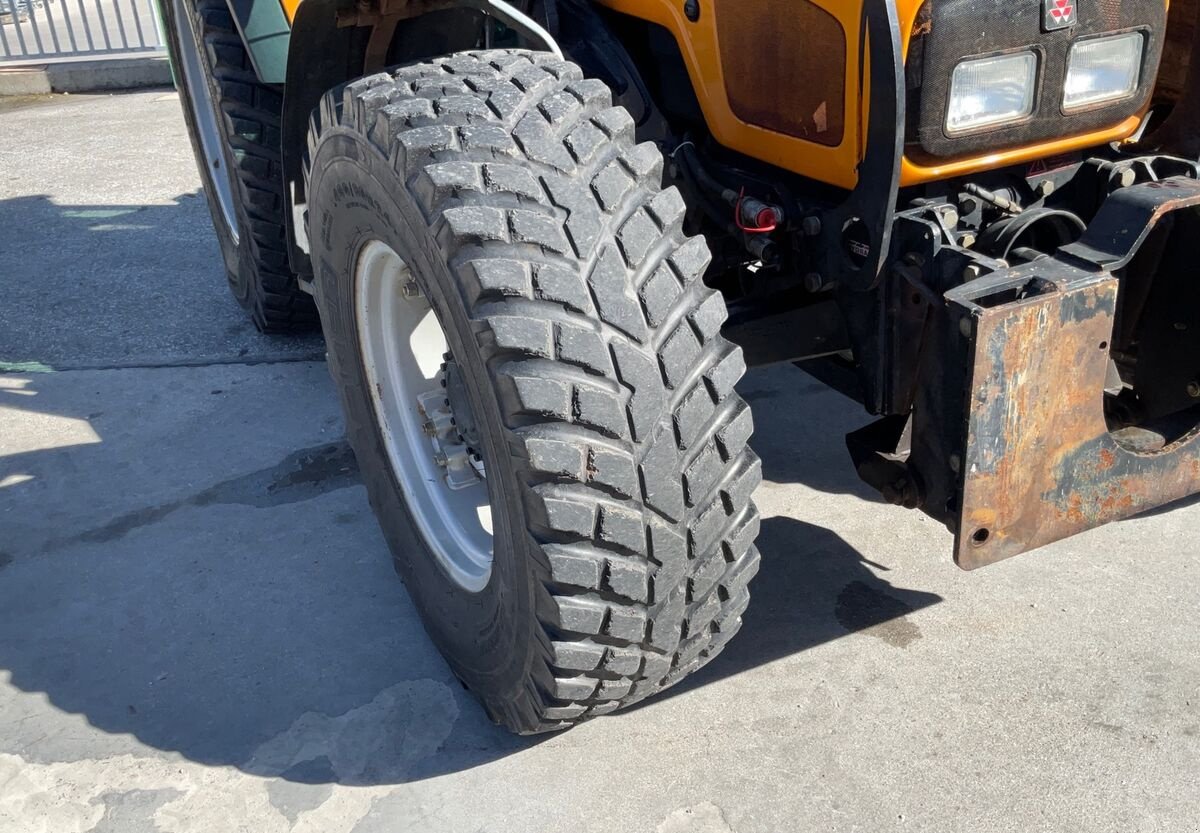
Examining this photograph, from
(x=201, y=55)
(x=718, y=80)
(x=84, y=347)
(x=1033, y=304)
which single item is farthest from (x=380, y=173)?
(x=84, y=347)

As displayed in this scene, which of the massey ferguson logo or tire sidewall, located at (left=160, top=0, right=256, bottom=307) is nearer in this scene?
the massey ferguson logo

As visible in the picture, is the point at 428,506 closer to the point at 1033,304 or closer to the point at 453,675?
the point at 453,675

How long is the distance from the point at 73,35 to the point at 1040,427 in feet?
40.1

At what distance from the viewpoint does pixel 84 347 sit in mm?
4879

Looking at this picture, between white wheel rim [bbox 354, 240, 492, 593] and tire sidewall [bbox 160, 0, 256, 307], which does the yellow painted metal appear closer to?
white wheel rim [bbox 354, 240, 492, 593]

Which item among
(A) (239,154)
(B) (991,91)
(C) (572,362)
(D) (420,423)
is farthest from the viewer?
(A) (239,154)

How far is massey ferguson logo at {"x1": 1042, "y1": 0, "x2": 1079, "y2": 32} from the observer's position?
7.23ft

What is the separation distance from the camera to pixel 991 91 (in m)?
2.26

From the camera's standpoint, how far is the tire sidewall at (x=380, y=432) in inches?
83.3

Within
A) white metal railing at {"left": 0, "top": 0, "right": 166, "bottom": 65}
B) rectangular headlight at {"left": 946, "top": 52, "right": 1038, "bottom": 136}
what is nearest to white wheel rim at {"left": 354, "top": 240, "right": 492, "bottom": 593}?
rectangular headlight at {"left": 946, "top": 52, "right": 1038, "bottom": 136}

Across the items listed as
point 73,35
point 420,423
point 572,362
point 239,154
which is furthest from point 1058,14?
point 73,35

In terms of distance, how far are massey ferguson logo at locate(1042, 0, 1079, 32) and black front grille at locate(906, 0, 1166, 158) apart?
1 centimetres

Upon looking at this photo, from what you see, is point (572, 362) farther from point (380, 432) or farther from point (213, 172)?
point (213, 172)

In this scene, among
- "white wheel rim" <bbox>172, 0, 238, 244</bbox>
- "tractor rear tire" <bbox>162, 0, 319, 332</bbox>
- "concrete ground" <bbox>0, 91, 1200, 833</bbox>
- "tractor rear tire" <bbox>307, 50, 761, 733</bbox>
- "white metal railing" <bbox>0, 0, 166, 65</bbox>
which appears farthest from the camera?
"white metal railing" <bbox>0, 0, 166, 65</bbox>
